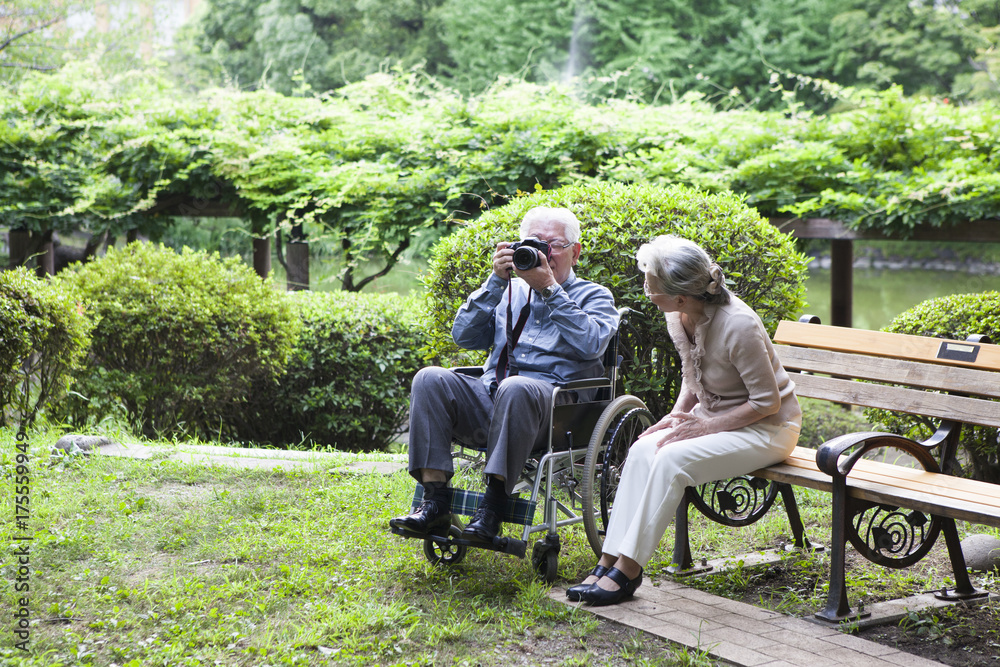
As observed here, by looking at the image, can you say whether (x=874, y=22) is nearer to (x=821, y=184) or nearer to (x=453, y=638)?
(x=821, y=184)

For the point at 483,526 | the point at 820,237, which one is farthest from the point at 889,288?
the point at 483,526

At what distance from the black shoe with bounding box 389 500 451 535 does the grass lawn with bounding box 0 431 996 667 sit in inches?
7.3

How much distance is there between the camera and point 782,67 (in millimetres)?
20328

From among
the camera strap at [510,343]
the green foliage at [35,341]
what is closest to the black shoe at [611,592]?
the camera strap at [510,343]

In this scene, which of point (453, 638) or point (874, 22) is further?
point (874, 22)

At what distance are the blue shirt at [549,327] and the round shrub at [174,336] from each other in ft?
8.28

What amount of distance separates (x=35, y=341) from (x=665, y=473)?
3854mm

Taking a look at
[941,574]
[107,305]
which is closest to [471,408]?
[941,574]

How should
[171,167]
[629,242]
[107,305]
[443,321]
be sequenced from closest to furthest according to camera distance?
[629,242] → [443,321] → [107,305] → [171,167]

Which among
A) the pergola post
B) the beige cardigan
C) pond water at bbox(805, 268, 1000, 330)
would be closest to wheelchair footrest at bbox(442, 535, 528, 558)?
the beige cardigan

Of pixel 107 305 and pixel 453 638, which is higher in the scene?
pixel 107 305

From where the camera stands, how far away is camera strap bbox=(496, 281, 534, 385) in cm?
335

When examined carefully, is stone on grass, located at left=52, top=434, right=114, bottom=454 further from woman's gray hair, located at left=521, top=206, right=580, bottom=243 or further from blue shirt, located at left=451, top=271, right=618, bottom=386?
woman's gray hair, located at left=521, top=206, right=580, bottom=243

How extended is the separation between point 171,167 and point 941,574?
23.2ft
